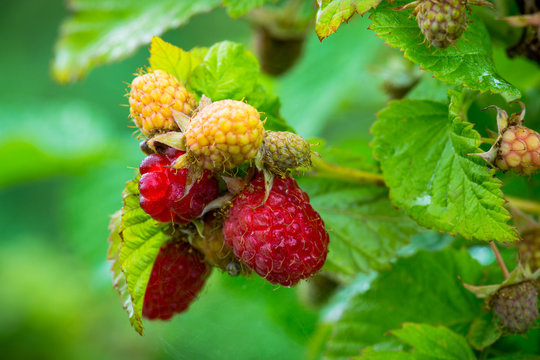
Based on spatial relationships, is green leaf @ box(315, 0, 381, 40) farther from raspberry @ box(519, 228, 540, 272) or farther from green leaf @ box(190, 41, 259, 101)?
raspberry @ box(519, 228, 540, 272)

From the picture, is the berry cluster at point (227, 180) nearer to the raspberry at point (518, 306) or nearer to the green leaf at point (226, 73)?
the green leaf at point (226, 73)

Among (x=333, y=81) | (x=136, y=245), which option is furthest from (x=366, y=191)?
(x=333, y=81)

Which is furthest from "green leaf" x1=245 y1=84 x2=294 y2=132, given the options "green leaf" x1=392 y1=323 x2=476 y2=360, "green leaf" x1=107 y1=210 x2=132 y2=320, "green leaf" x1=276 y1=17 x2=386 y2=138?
"green leaf" x1=276 y1=17 x2=386 y2=138

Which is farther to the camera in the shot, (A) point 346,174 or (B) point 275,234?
(A) point 346,174

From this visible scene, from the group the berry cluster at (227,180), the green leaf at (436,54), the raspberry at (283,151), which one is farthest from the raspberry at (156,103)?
the green leaf at (436,54)

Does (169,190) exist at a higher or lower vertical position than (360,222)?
higher

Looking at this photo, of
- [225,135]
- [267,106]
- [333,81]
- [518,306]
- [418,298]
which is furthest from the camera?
[333,81]

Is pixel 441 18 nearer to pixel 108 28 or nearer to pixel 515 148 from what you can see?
pixel 515 148
